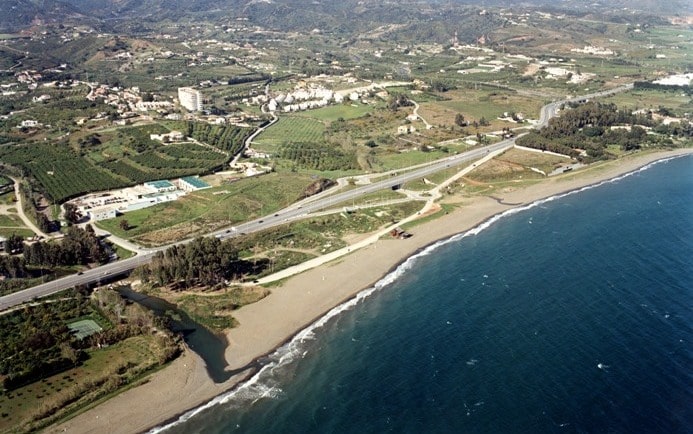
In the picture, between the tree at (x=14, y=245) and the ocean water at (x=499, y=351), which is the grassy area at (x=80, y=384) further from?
the tree at (x=14, y=245)

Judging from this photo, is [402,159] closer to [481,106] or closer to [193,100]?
[481,106]

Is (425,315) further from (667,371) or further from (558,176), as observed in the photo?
(558,176)

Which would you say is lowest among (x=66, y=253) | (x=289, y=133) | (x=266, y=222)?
(x=289, y=133)

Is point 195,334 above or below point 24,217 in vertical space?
below

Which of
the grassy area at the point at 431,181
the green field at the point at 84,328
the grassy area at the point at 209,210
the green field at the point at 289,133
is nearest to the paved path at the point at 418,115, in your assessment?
the green field at the point at 289,133

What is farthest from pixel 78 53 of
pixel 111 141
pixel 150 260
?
pixel 150 260

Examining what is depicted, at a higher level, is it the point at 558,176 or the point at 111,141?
the point at 111,141

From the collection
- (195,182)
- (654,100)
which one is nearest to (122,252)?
(195,182)
